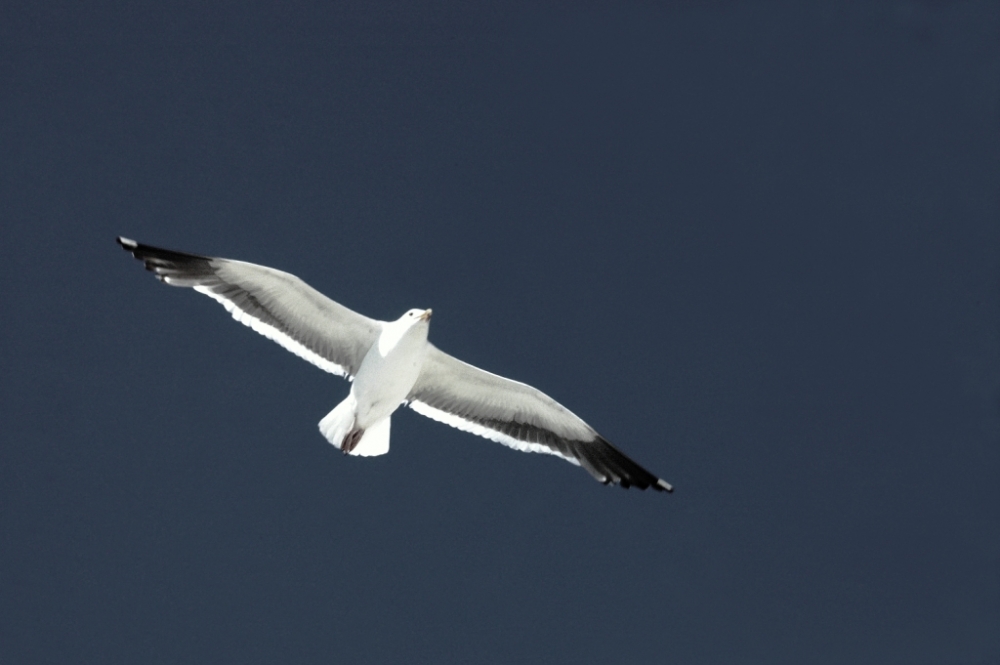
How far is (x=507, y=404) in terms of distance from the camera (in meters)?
15.9

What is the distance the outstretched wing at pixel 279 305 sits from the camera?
15.0 metres

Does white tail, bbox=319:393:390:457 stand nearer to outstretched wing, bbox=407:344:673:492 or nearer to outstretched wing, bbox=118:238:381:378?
outstretched wing, bbox=118:238:381:378

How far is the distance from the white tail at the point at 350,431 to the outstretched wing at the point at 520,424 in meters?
0.79

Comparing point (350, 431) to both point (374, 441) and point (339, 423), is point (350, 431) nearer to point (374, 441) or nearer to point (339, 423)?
point (339, 423)

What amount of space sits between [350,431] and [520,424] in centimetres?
184

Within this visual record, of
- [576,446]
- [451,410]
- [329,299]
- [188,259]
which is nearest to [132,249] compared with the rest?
[188,259]

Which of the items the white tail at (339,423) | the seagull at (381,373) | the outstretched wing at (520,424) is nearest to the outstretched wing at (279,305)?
the seagull at (381,373)

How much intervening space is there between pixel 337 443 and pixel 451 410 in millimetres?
1437

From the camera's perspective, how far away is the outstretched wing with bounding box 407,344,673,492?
15.9 metres

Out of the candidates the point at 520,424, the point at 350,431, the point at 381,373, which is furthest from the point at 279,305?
the point at 520,424

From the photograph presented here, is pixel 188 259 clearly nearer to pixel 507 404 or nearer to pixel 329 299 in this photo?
pixel 329 299

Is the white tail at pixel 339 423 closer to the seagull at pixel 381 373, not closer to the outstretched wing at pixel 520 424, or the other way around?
the seagull at pixel 381 373

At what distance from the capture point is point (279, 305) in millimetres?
15375

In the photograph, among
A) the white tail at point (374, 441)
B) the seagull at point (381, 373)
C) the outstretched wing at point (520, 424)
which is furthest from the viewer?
the outstretched wing at point (520, 424)
